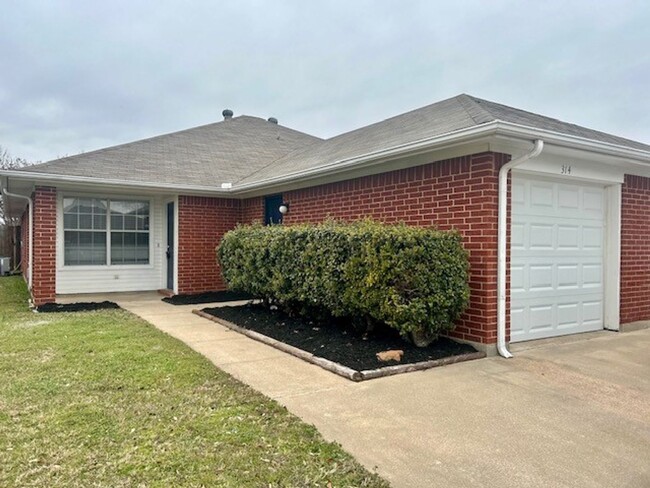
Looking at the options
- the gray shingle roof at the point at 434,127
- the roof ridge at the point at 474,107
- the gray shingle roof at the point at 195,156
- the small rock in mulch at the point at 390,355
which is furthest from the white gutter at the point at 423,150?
the small rock in mulch at the point at 390,355

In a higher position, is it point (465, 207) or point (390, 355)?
point (465, 207)

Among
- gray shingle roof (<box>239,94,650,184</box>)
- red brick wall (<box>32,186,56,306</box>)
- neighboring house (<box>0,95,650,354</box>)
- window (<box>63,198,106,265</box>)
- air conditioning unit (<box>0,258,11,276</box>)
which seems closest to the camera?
neighboring house (<box>0,95,650,354</box>)

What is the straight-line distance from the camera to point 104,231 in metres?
10.9

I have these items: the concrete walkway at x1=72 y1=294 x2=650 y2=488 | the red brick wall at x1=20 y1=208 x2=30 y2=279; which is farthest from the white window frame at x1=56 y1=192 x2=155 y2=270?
the concrete walkway at x1=72 y1=294 x2=650 y2=488

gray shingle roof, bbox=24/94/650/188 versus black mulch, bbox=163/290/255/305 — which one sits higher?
gray shingle roof, bbox=24/94/650/188

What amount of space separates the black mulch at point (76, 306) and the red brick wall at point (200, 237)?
73.3 inches

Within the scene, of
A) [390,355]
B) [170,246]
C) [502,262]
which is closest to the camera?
[390,355]

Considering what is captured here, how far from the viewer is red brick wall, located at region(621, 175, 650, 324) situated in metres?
7.14

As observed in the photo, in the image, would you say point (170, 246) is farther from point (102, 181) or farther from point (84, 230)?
point (102, 181)

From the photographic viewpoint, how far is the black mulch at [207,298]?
9.88 meters

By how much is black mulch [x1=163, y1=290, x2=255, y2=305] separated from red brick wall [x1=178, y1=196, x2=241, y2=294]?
13.8 inches

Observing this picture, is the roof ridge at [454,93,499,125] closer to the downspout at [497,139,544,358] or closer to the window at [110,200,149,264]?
the downspout at [497,139,544,358]

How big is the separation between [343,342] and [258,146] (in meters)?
9.77

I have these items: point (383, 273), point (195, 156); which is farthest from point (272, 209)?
point (383, 273)
